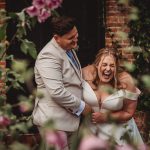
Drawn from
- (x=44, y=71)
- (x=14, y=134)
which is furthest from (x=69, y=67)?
(x=14, y=134)

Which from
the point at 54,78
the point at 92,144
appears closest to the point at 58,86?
the point at 54,78

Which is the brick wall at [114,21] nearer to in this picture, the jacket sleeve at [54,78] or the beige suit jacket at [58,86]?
the beige suit jacket at [58,86]

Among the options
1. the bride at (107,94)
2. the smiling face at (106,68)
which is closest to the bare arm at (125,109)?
the bride at (107,94)

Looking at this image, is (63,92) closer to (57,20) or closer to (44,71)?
(44,71)

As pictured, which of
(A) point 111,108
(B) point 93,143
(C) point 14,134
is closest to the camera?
(B) point 93,143

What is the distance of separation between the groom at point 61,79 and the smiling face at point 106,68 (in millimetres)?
281

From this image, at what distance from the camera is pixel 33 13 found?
3.78 meters

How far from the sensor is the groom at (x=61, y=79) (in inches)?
197

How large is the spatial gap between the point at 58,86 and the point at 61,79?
3.0 inches

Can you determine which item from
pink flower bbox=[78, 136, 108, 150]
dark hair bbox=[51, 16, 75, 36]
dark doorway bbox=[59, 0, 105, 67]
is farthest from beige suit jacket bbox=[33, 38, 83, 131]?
dark doorway bbox=[59, 0, 105, 67]

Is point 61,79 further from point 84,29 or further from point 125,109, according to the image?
point 84,29

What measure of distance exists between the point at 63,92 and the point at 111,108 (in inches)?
31.9

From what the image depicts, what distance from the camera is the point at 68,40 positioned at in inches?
199

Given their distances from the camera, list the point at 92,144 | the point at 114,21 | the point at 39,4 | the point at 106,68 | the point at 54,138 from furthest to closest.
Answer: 1. the point at 114,21
2. the point at 106,68
3. the point at 39,4
4. the point at 54,138
5. the point at 92,144
